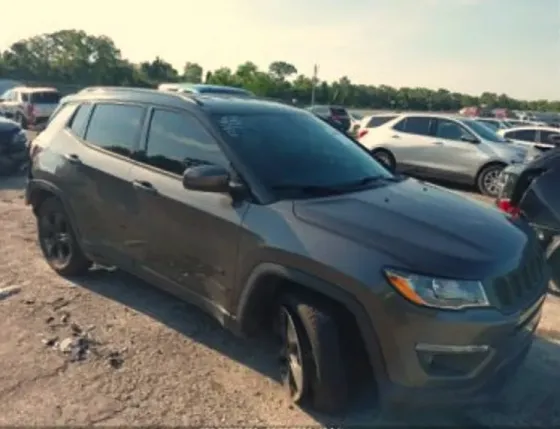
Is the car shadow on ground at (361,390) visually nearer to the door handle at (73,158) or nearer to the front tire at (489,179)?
the door handle at (73,158)

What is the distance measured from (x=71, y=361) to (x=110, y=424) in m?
0.80

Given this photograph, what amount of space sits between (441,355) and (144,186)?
2.30 m

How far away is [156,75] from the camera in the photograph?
210 feet

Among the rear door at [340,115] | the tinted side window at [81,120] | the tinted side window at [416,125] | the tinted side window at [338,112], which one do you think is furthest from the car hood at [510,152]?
the tinted side window at [338,112]

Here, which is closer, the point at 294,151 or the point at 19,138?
the point at 294,151

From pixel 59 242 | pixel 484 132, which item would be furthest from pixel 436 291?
pixel 484 132

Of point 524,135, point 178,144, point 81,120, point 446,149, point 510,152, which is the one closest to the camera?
point 178,144

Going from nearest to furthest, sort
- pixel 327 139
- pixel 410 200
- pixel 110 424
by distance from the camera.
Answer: pixel 110 424 → pixel 410 200 → pixel 327 139

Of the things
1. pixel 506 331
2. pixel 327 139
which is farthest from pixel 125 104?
pixel 506 331

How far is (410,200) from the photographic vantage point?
3.42 metres

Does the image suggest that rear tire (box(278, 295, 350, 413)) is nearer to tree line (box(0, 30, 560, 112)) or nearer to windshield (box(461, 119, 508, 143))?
windshield (box(461, 119, 508, 143))

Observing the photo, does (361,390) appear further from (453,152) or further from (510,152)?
(453,152)

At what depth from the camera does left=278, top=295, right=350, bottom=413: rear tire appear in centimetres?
287

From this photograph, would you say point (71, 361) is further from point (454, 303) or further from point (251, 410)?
point (454, 303)
